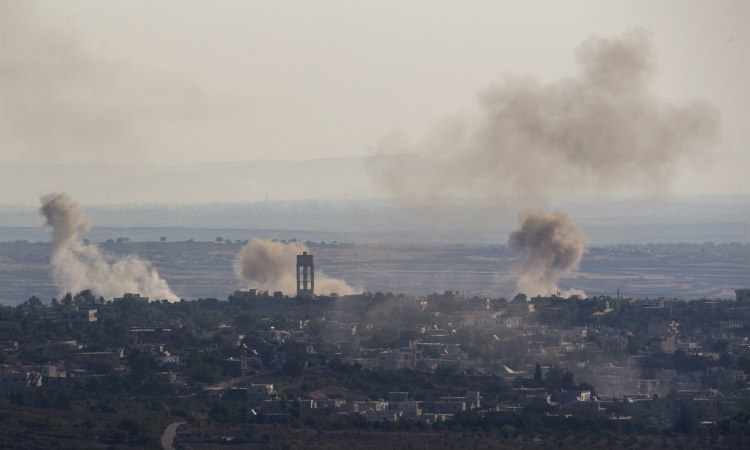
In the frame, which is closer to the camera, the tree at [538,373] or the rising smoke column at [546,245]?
the tree at [538,373]

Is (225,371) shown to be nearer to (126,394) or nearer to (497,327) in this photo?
(126,394)

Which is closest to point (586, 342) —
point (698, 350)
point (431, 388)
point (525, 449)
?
point (698, 350)

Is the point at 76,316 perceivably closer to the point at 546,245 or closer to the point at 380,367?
the point at 380,367

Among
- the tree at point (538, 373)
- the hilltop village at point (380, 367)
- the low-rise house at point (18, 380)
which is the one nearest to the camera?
the hilltop village at point (380, 367)

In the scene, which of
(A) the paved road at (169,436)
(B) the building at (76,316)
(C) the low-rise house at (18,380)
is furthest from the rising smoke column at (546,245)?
(A) the paved road at (169,436)

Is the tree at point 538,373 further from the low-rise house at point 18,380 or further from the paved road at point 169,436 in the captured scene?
the low-rise house at point 18,380

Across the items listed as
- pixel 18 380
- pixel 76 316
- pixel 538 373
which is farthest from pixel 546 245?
pixel 18 380
